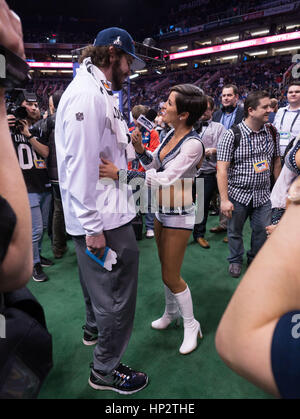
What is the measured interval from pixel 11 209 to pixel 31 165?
2.85m

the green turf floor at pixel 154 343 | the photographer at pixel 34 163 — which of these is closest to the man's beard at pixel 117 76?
the photographer at pixel 34 163

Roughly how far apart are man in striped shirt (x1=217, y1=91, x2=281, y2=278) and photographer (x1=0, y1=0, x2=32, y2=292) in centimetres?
255

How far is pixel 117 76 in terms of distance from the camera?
1581 mm

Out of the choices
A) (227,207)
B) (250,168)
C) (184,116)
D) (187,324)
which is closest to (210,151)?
(250,168)

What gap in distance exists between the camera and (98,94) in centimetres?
131

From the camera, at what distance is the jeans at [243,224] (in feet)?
9.70

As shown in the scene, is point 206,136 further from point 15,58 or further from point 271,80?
point 271,80

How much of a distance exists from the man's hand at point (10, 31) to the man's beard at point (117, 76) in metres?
1.13

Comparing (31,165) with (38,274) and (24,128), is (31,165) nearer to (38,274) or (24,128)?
(24,128)

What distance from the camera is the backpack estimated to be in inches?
22.3

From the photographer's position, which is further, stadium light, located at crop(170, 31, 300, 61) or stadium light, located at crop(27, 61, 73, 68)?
stadium light, located at crop(27, 61, 73, 68)

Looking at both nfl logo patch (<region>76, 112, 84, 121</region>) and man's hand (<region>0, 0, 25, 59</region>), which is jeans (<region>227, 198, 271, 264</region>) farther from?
man's hand (<region>0, 0, 25, 59</region>)

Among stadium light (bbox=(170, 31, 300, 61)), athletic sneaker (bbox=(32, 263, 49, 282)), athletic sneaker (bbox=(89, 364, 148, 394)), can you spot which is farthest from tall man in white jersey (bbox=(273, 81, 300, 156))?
stadium light (bbox=(170, 31, 300, 61))

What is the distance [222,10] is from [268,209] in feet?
108
